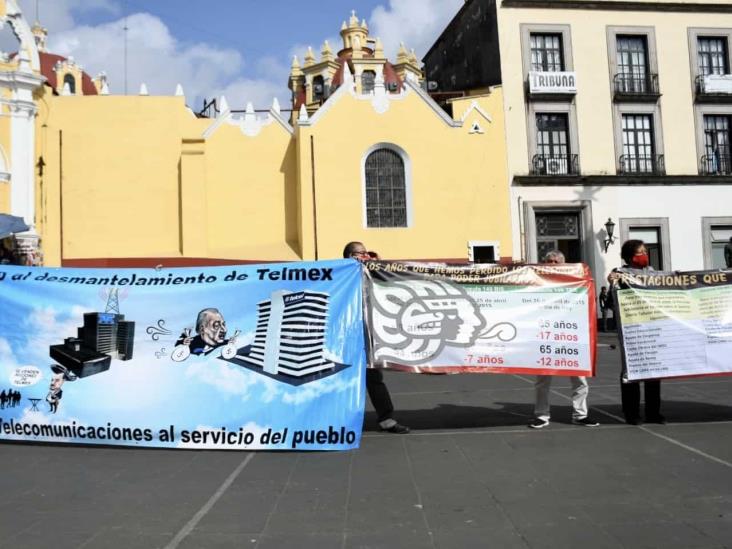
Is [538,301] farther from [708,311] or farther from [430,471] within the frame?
[430,471]

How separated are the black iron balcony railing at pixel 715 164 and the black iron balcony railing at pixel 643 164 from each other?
1.57m

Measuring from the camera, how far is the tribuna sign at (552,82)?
22.4 meters

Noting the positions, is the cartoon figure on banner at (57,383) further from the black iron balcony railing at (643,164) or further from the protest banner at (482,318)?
the black iron balcony railing at (643,164)

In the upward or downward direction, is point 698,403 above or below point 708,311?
below

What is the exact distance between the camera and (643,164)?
2319cm

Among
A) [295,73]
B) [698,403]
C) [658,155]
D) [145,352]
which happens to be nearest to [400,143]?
[658,155]

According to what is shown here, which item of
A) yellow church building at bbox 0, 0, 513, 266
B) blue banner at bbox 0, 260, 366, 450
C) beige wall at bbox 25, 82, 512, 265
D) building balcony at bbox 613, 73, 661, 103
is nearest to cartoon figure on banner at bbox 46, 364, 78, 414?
blue banner at bbox 0, 260, 366, 450

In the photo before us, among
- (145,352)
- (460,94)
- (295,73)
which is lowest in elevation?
(145,352)

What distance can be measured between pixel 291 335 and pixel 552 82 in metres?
19.4

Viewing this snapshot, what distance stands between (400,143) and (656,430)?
16.7m

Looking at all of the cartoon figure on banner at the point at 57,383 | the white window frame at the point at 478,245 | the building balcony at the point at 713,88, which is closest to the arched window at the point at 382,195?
the white window frame at the point at 478,245

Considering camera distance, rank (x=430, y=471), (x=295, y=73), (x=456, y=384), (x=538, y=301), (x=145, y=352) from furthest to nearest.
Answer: (x=295, y=73) < (x=456, y=384) < (x=538, y=301) < (x=145, y=352) < (x=430, y=471)

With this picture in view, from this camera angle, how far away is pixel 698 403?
25.4 feet

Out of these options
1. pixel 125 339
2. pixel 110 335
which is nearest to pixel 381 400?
pixel 125 339
